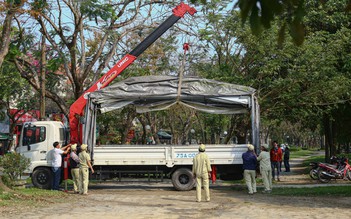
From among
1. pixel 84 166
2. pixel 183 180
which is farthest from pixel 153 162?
pixel 84 166

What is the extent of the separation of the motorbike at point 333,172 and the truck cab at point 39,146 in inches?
413

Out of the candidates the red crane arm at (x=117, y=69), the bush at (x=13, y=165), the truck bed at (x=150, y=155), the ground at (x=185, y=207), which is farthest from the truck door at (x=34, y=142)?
the ground at (x=185, y=207)

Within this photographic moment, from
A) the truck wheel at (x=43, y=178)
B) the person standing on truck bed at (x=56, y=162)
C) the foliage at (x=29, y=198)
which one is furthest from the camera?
the truck wheel at (x=43, y=178)

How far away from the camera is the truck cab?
16.9 metres

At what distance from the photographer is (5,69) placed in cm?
2898

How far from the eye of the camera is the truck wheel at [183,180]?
1633 centimetres

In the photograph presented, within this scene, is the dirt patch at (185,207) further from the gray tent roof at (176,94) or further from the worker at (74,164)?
the gray tent roof at (176,94)

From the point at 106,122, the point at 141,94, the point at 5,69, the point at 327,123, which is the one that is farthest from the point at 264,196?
the point at 5,69

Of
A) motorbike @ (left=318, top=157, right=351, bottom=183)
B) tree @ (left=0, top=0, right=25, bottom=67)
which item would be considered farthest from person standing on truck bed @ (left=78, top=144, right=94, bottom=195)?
motorbike @ (left=318, top=157, right=351, bottom=183)

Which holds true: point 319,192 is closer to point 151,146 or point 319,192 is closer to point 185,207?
point 185,207

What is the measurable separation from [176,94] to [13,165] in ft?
19.5

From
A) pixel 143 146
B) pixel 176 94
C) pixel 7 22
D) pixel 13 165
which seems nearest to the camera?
pixel 7 22

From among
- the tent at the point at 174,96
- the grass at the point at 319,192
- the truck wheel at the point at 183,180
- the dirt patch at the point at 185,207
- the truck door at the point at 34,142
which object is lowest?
the dirt patch at the point at 185,207

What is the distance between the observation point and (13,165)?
15445 millimetres
